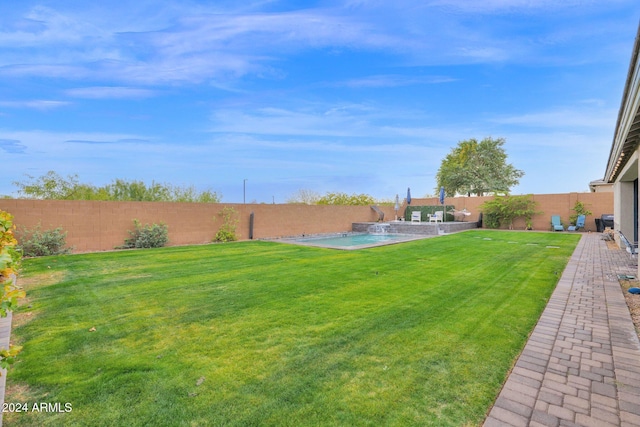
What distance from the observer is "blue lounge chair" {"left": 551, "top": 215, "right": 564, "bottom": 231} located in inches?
681

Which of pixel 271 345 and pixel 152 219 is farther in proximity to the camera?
pixel 152 219

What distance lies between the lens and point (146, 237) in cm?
1061

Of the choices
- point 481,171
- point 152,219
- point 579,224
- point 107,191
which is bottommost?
point 579,224

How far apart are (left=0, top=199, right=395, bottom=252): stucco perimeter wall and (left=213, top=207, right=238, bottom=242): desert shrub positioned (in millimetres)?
149

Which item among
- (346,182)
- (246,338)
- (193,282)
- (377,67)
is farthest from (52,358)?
(346,182)

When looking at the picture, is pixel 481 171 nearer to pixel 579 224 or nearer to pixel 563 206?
pixel 563 206

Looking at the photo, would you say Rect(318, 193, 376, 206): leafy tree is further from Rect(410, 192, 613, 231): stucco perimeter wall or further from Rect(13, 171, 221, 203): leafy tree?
Rect(13, 171, 221, 203): leafy tree

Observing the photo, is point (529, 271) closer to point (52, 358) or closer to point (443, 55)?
point (52, 358)

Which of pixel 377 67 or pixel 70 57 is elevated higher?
pixel 377 67

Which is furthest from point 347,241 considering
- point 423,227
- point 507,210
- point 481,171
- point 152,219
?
point 481,171

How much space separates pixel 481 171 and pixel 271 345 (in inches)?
1351

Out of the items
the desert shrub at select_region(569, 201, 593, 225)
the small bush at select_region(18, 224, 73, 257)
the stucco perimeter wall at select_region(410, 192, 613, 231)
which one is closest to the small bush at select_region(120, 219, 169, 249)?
the small bush at select_region(18, 224, 73, 257)

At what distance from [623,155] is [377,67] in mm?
9863

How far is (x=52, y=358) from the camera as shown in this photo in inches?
111
